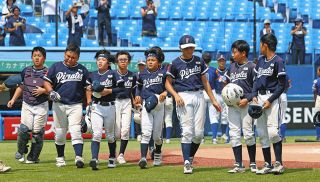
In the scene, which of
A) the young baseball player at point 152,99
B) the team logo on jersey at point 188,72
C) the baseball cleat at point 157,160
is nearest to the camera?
the team logo on jersey at point 188,72

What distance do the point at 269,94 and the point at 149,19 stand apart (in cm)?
1509

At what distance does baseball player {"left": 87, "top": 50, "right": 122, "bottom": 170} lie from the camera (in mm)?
13375

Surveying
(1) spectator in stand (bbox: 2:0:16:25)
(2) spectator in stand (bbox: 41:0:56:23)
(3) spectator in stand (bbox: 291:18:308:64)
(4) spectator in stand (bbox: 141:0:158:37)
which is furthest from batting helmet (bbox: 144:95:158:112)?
(3) spectator in stand (bbox: 291:18:308:64)

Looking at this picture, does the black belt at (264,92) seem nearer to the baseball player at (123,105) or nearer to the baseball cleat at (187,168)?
the baseball cleat at (187,168)

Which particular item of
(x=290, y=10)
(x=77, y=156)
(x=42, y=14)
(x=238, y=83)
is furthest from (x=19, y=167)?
(x=290, y=10)

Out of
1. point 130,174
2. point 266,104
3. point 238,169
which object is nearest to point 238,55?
point 266,104

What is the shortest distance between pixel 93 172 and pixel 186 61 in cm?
225

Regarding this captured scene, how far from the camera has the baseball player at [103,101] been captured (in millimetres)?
13375

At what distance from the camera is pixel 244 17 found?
1235 inches

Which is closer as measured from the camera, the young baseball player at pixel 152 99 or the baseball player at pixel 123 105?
the young baseball player at pixel 152 99

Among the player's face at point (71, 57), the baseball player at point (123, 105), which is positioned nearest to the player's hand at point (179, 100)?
the baseball player at point (123, 105)

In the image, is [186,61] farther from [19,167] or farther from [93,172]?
[19,167]

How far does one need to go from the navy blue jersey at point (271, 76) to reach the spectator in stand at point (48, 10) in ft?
51.6

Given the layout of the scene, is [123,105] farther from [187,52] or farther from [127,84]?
[187,52]
